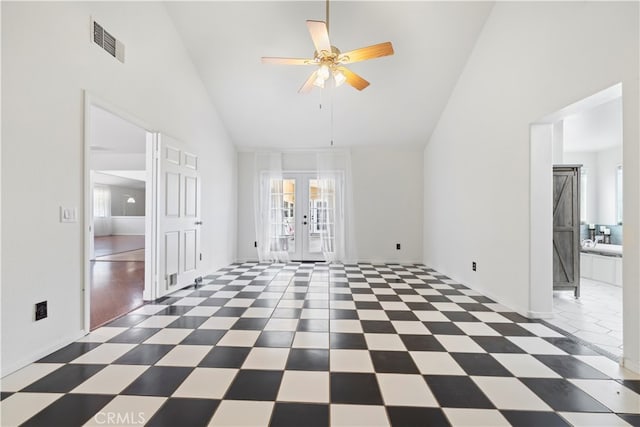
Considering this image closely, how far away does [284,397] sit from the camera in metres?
1.62

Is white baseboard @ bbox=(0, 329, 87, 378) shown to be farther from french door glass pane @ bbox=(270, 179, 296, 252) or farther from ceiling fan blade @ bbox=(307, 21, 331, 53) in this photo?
french door glass pane @ bbox=(270, 179, 296, 252)

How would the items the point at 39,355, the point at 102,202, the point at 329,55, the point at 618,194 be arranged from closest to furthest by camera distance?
1. the point at 39,355
2. the point at 329,55
3. the point at 618,194
4. the point at 102,202

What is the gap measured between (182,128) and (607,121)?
6736 millimetres

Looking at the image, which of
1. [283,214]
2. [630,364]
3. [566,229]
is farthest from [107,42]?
[566,229]

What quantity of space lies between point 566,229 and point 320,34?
392 centimetres

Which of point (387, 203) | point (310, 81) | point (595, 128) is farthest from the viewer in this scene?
point (387, 203)

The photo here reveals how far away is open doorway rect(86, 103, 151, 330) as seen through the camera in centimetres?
325

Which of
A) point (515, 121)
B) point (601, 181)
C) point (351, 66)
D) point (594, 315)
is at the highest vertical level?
point (351, 66)

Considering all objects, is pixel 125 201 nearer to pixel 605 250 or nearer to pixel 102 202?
pixel 102 202

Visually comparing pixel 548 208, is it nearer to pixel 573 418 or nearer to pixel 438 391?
pixel 573 418

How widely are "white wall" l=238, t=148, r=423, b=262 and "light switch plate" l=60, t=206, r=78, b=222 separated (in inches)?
187

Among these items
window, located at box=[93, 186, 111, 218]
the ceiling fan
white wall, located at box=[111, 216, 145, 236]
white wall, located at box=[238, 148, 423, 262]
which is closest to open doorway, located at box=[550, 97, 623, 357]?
the ceiling fan

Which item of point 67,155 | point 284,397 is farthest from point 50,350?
point 284,397

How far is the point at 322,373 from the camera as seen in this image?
1870 mm
